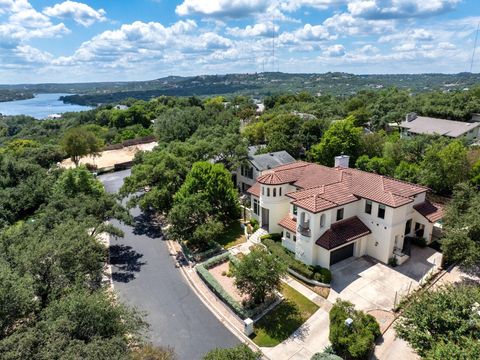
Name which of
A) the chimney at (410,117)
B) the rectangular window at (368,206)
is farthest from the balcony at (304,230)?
the chimney at (410,117)

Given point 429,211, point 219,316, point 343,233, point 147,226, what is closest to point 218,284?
point 219,316

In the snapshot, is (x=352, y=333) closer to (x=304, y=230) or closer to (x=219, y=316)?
(x=219, y=316)

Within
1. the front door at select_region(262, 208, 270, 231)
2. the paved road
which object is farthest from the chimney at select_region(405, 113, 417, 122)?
the paved road

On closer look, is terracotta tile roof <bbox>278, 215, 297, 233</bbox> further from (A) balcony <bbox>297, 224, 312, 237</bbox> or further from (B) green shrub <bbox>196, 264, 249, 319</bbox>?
(B) green shrub <bbox>196, 264, 249, 319</bbox>

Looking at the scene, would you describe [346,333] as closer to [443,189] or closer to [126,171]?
[443,189]

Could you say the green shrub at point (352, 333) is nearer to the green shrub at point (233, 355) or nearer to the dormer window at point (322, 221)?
the green shrub at point (233, 355)

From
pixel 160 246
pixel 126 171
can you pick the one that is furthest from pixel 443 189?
pixel 126 171
